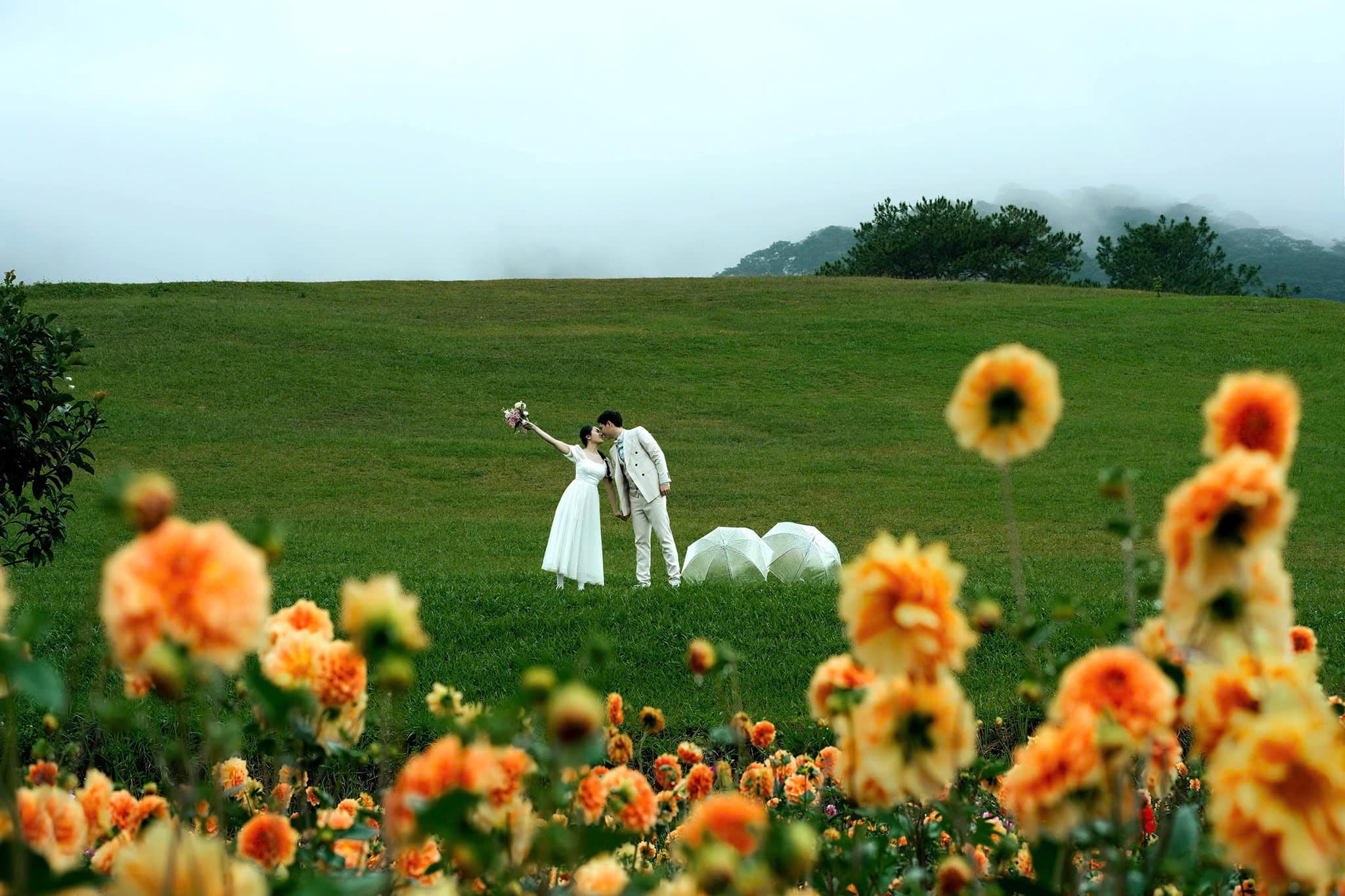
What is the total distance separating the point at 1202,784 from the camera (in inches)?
119

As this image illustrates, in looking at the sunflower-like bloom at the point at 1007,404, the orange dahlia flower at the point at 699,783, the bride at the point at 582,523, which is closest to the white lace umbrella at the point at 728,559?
the bride at the point at 582,523

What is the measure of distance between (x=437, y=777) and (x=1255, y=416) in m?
0.80

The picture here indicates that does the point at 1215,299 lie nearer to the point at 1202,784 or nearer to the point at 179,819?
the point at 1202,784

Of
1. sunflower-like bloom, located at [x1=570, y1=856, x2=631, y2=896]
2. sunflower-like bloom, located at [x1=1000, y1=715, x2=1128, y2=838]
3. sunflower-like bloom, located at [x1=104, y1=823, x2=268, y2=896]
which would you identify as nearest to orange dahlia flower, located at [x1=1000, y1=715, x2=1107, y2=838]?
sunflower-like bloom, located at [x1=1000, y1=715, x2=1128, y2=838]

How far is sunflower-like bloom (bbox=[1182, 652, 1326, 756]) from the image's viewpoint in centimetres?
93

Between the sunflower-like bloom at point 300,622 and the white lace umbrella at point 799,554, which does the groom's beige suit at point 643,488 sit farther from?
the sunflower-like bloom at point 300,622

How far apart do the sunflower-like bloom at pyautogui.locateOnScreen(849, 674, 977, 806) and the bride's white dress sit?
7808 millimetres

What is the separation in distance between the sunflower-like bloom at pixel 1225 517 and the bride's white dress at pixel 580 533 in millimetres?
7966

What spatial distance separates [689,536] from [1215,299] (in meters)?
21.6

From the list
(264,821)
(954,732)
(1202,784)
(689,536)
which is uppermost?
(954,732)

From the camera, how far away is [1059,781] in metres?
1.05

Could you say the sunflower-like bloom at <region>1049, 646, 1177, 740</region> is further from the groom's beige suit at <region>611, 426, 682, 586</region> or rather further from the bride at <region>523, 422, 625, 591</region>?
the groom's beige suit at <region>611, 426, 682, 586</region>

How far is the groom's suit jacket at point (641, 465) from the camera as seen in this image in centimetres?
909

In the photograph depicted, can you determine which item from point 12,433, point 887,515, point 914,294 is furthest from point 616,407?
point 12,433
